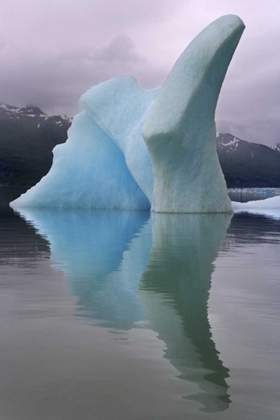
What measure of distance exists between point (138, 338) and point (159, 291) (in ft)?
6.36

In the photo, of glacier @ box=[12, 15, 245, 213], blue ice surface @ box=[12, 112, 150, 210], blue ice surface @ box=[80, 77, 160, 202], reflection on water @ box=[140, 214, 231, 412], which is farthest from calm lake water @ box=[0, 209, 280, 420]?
blue ice surface @ box=[12, 112, 150, 210]

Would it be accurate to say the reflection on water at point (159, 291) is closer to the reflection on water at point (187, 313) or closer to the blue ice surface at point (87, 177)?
the reflection on water at point (187, 313)

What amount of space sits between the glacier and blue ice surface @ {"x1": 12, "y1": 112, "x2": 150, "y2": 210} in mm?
50

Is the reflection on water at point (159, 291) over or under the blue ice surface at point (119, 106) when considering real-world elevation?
under

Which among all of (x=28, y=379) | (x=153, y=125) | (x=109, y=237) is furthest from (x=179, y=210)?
(x=28, y=379)

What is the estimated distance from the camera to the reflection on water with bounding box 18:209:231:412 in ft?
11.2

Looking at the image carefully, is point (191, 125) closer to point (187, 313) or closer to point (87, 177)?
point (87, 177)

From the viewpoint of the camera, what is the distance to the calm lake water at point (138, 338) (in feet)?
9.39

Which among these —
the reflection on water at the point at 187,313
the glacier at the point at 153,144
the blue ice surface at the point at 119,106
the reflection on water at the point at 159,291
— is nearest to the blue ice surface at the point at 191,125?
the glacier at the point at 153,144

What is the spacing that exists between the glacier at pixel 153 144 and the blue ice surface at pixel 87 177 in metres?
0.05

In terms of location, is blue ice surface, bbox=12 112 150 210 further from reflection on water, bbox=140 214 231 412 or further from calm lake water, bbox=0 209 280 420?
calm lake water, bbox=0 209 280 420

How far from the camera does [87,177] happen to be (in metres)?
27.2

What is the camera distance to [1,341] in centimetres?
391

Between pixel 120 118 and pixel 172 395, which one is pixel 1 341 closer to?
pixel 172 395
